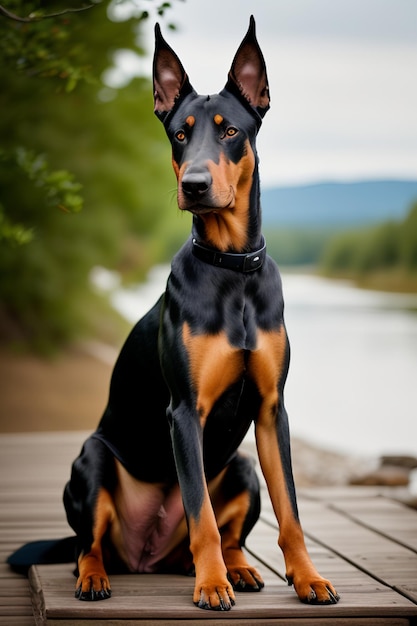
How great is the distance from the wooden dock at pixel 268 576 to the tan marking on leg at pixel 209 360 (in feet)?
2.09

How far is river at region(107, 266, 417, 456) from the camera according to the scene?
14.1 metres

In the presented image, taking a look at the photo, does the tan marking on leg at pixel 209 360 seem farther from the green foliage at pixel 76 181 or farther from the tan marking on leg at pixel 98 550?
the green foliage at pixel 76 181

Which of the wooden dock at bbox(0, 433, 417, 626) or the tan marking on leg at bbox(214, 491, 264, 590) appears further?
the tan marking on leg at bbox(214, 491, 264, 590)

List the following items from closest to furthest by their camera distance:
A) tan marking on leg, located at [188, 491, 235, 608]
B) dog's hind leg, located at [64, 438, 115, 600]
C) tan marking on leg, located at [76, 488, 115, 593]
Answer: tan marking on leg, located at [188, 491, 235, 608], tan marking on leg, located at [76, 488, 115, 593], dog's hind leg, located at [64, 438, 115, 600]

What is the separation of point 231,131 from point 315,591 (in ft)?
4.71

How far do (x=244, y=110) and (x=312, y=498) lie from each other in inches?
111

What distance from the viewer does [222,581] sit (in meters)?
2.93

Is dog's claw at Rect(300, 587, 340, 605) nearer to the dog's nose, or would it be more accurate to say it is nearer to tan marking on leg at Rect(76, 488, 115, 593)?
tan marking on leg at Rect(76, 488, 115, 593)

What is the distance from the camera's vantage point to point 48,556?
3.67 m

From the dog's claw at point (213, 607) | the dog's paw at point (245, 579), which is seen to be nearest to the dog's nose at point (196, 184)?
the dog's claw at point (213, 607)

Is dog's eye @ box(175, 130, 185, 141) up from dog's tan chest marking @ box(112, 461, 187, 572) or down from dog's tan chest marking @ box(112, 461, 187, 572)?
up

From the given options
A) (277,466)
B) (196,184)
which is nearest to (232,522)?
(277,466)

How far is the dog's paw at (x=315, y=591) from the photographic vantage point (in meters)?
3.00

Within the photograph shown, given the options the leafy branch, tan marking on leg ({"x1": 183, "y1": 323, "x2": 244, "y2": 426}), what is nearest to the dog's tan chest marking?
tan marking on leg ({"x1": 183, "y1": 323, "x2": 244, "y2": 426})
